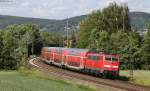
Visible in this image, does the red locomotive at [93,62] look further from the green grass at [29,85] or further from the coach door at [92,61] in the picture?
the green grass at [29,85]

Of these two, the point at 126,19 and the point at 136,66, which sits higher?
the point at 126,19

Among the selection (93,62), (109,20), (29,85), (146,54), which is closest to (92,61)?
(93,62)

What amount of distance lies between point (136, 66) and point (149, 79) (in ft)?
116

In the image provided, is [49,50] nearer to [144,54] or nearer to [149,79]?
[144,54]

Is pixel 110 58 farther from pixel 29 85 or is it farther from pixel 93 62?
pixel 29 85

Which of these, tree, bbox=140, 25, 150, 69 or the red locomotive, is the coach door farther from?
tree, bbox=140, 25, 150, 69

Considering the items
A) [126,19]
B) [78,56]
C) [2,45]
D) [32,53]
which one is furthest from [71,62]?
[32,53]

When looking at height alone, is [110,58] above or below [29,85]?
below

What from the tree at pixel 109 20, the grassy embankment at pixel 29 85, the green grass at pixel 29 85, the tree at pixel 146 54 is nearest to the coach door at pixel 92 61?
the tree at pixel 146 54

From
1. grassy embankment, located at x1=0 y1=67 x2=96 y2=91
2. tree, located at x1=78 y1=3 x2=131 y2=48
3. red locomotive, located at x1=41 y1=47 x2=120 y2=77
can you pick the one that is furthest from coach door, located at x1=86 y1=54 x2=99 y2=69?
tree, located at x1=78 y1=3 x2=131 y2=48

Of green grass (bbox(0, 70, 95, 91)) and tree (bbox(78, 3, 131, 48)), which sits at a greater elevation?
tree (bbox(78, 3, 131, 48))

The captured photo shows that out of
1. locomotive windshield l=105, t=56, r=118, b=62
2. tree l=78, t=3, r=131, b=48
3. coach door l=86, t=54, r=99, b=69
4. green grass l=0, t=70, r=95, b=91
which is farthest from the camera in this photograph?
tree l=78, t=3, r=131, b=48

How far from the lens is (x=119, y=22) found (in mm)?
142125

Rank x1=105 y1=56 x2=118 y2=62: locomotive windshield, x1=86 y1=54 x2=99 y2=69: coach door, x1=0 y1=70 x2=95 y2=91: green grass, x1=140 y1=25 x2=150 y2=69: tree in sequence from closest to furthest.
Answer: x1=0 y1=70 x2=95 y2=91: green grass, x1=105 y1=56 x2=118 y2=62: locomotive windshield, x1=86 y1=54 x2=99 y2=69: coach door, x1=140 y1=25 x2=150 y2=69: tree
